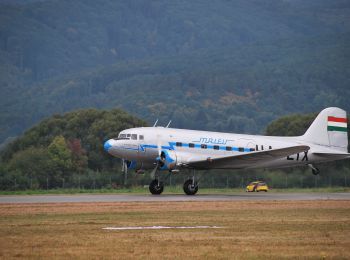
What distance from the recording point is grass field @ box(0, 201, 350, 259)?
20281 mm

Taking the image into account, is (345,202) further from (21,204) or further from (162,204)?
(21,204)

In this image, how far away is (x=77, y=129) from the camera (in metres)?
93.8

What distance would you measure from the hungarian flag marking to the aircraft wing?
5.81 meters

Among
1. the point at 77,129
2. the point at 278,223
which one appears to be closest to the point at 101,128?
the point at 77,129

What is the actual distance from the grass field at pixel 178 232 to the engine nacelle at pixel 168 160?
8.25 meters

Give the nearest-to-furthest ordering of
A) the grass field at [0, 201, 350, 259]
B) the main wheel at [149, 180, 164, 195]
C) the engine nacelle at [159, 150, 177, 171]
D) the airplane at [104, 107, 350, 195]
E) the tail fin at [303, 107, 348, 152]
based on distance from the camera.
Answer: the grass field at [0, 201, 350, 259], the engine nacelle at [159, 150, 177, 171], the airplane at [104, 107, 350, 195], the main wheel at [149, 180, 164, 195], the tail fin at [303, 107, 348, 152]

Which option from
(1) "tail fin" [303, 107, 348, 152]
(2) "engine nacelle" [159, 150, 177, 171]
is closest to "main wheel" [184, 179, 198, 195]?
(2) "engine nacelle" [159, 150, 177, 171]

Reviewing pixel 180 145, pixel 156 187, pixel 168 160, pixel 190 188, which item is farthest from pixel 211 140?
pixel 156 187

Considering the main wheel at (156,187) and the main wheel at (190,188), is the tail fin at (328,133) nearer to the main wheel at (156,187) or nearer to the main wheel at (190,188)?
the main wheel at (190,188)

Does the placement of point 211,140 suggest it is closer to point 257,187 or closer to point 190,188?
point 190,188

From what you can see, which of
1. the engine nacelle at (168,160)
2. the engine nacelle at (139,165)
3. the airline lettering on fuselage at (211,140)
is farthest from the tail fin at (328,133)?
the engine nacelle at (139,165)

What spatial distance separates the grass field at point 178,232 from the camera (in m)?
20.3

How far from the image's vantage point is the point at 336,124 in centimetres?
4978

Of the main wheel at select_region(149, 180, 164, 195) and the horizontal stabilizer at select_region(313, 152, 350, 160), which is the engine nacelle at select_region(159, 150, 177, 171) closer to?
the main wheel at select_region(149, 180, 164, 195)
